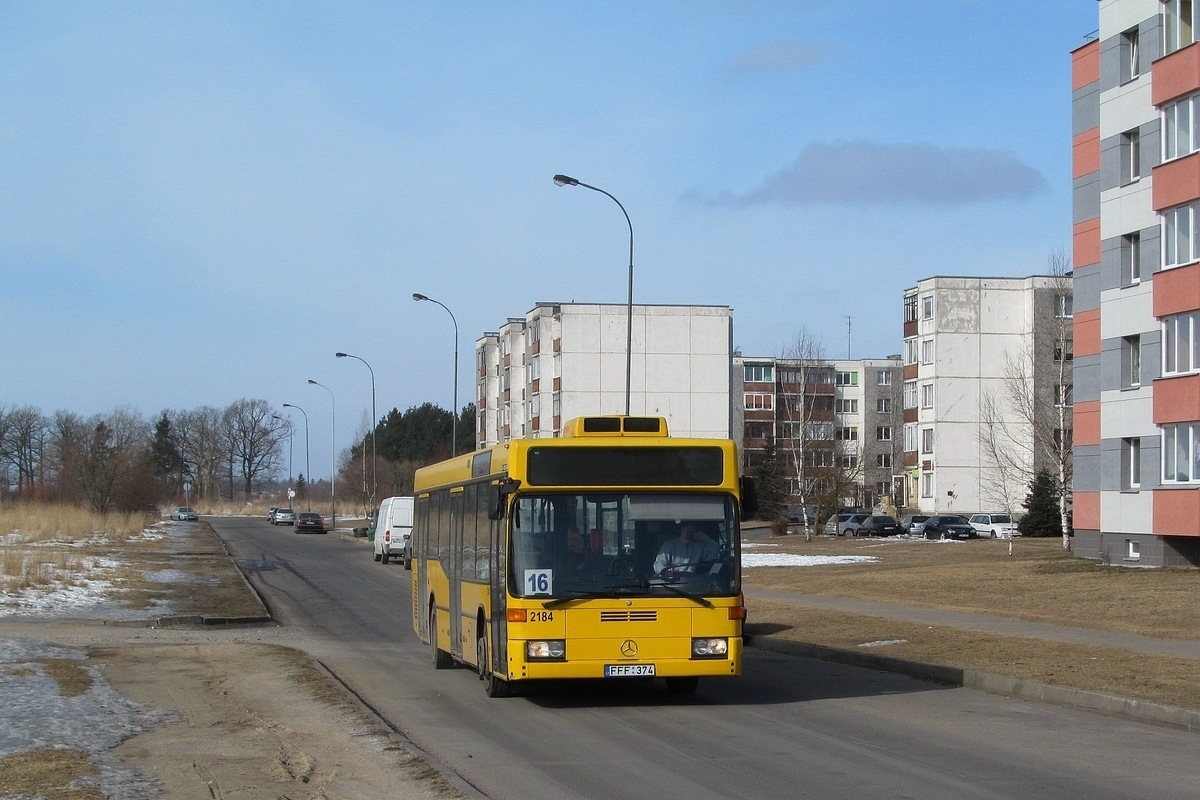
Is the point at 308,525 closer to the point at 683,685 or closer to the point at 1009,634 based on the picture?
the point at 1009,634

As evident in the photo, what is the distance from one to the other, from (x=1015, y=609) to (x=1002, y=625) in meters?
3.77

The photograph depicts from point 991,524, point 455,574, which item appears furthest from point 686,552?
point 991,524

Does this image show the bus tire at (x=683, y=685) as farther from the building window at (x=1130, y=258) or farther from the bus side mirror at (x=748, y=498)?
the building window at (x=1130, y=258)

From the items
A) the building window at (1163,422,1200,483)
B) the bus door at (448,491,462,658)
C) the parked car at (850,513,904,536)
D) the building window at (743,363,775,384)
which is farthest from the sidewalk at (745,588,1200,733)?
the building window at (743,363,775,384)

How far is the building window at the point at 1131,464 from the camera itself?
35.8 metres

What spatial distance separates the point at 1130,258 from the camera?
3616cm

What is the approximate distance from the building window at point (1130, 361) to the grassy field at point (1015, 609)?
201 inches

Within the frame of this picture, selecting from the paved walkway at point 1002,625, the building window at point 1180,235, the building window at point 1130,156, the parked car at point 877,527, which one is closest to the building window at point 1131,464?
the building window at point 1180,235

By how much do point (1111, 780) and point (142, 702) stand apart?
342 inches

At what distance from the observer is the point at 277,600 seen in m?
29.4

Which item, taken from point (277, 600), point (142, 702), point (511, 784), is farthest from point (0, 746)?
point (277, 600)

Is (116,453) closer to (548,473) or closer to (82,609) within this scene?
(82,609)

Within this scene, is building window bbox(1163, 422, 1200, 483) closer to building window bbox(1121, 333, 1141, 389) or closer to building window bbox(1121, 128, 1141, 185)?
building window bbox(1121, 333, 1141, 389)

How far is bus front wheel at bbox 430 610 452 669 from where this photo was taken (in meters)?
16.5
